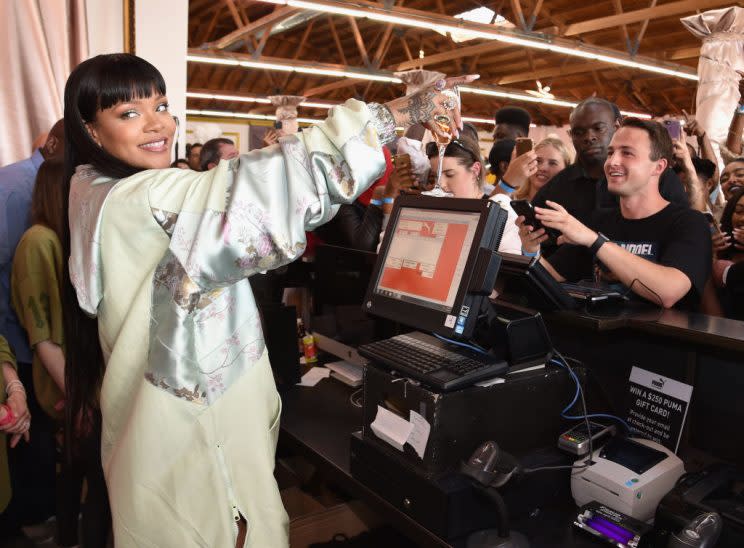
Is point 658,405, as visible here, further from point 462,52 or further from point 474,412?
point 462,52

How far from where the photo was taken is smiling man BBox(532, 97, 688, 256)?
2.84 meters

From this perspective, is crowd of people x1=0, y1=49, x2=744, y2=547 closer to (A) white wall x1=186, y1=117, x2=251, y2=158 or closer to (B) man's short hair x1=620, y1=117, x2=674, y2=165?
(B) man's short hair x1=620, y1=117, x2=674, y2=165

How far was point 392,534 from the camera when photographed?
1944mm

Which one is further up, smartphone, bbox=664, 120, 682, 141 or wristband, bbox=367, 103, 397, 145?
smartphone, bbox=664, 120, 682, 141

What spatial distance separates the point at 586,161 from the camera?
115 inches

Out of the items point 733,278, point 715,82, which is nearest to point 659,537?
point 733,278

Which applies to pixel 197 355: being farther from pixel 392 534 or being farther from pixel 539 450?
pixel 392 534

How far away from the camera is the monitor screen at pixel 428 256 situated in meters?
1.33

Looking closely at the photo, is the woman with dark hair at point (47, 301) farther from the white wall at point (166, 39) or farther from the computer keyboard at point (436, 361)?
the white wall at point (166, 39)

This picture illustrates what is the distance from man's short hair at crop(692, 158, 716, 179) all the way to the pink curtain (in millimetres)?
3648

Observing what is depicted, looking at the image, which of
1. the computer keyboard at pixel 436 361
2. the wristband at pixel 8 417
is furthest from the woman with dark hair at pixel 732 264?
the wristband at pixel 8 417

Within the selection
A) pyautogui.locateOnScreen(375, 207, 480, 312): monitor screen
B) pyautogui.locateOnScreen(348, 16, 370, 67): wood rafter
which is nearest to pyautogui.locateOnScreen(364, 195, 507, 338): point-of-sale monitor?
pyautogui.locateOnScreen(375, 207, 480, 312): monitor screen

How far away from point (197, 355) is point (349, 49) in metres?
15.1

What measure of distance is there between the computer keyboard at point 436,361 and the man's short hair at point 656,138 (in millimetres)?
1308
